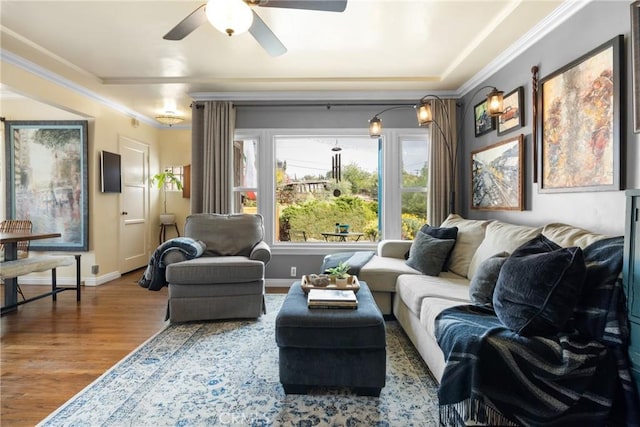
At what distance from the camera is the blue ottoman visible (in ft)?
5.84

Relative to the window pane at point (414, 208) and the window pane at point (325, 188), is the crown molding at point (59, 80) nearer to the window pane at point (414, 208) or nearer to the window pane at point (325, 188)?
the window pane at point (325, 188)

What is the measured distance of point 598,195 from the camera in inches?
82.4

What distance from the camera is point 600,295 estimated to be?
1.47 metres

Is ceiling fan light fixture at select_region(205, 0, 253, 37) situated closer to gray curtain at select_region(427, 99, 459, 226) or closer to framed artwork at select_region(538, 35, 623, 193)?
framed artwork at select_region(538, 35, 623, 193)

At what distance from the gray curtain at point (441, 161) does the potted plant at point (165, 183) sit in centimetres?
417

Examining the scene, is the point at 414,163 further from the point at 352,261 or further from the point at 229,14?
the point at 229,14

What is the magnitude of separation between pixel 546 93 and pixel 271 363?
9.54 ft

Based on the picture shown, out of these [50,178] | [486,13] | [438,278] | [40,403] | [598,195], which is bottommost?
[40,403]

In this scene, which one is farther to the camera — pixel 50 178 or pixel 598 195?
pixel 50 178

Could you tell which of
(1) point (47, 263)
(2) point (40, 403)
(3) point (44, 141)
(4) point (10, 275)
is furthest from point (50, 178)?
(2) point (40, 403)

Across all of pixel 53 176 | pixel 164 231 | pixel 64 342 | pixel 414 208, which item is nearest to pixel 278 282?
pixel 414 208

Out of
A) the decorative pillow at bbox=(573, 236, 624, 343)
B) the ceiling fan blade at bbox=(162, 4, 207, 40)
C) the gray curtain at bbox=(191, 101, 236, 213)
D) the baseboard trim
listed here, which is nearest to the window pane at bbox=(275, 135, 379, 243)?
the baseboard trim

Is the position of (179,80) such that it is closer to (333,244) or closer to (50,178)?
(50,178)

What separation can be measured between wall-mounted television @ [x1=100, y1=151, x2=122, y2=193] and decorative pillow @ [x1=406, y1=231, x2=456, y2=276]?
4140 mm
